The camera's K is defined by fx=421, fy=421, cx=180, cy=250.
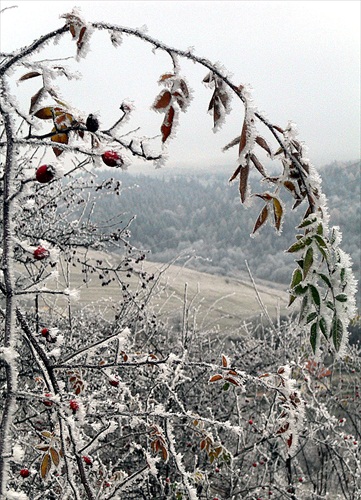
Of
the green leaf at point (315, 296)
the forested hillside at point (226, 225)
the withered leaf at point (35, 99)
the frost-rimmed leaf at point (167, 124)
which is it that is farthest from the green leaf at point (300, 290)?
the forested hillside at point (226, 225)

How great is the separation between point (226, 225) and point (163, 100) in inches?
3206

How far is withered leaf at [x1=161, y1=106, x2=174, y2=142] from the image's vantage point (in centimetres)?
100

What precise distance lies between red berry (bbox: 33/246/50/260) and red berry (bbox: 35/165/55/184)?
15 centimetres

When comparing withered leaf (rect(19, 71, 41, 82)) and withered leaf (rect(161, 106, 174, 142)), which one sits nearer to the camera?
withered leaf (rect(161, 106, 174, 142))

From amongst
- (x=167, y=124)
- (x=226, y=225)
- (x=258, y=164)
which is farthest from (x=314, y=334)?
(x=226, y=225)

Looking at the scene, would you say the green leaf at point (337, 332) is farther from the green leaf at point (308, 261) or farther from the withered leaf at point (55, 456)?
the withered leaf at point (55, 456)

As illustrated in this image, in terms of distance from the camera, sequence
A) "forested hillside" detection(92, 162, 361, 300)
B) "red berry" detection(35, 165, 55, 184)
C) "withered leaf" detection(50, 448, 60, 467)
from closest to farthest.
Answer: "red berry" detection(35, 165, 55, 184) < "withered leaf" detection(50, 448, 60, 467) < "forested hillside" detection(92, 162, 361, 300)

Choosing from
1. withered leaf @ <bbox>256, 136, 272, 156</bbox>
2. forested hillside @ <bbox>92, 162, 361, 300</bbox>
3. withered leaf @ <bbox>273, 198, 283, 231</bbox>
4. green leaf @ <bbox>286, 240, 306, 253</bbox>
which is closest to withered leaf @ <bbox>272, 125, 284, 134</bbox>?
withered leaf @ <bbox>256, 136, 272, 156</bbox>

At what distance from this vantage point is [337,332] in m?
0.91

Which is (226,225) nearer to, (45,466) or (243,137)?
(45,466)

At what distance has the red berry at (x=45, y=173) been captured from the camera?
89 cm

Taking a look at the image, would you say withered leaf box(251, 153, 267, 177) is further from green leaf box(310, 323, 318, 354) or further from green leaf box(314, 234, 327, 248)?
green leaf box(310, 323, 318, 354)

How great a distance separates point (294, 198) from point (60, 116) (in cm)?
70

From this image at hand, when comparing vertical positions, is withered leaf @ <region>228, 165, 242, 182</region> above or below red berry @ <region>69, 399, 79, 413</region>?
above
